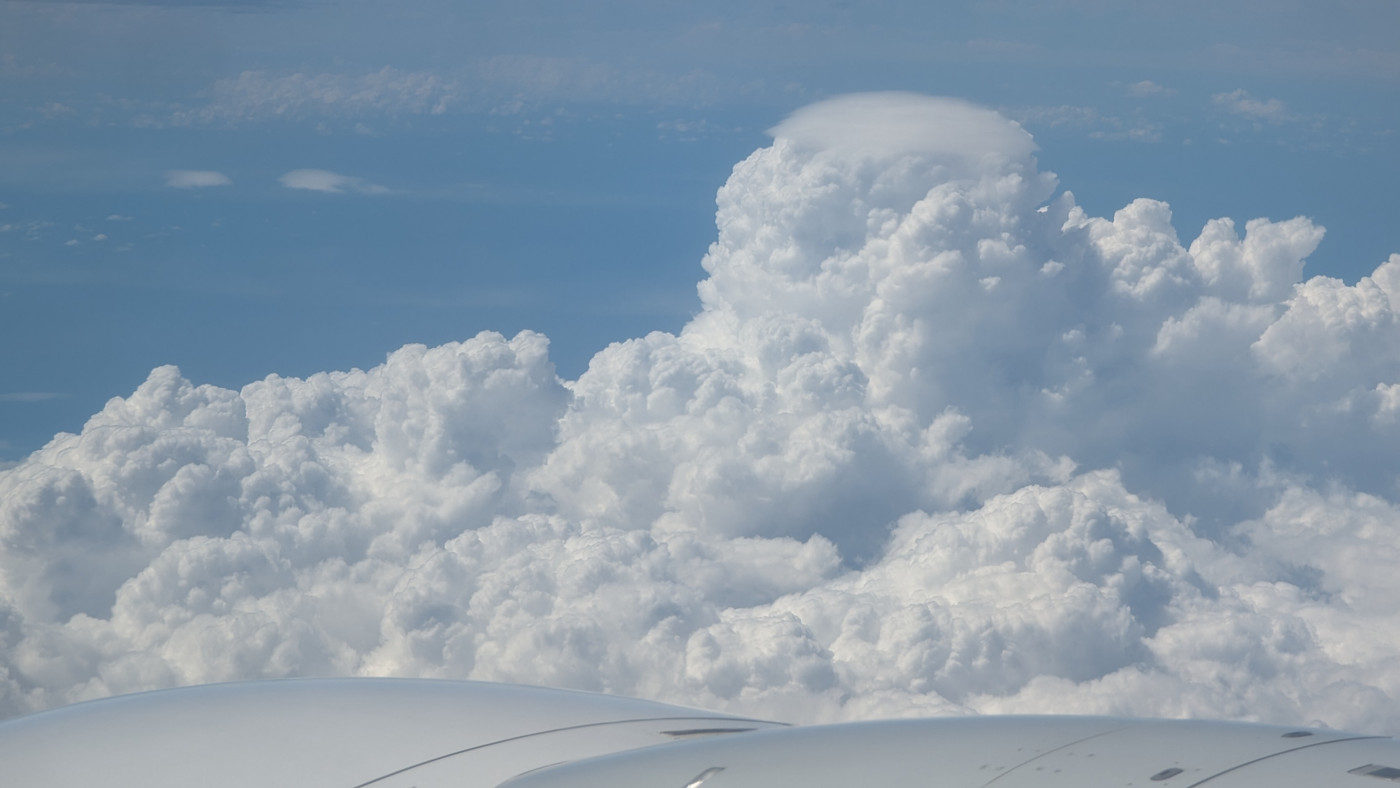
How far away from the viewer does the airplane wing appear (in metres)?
5.67

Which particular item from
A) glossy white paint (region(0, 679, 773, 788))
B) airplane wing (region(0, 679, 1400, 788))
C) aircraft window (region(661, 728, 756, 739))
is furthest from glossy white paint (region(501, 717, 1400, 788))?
glossy white paint (region(0, 679, 773, 788))

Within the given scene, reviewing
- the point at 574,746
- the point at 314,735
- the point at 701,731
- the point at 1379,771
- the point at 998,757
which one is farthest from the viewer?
the point at 701,731

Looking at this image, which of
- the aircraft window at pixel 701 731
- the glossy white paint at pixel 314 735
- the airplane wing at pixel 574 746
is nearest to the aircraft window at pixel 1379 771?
the airplane wing at pixel 574 746

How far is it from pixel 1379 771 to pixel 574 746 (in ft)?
19.5

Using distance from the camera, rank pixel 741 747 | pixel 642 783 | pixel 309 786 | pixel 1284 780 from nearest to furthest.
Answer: pixel 1284 780, pixel 642 783, pixel 741 747, pixel 309 786

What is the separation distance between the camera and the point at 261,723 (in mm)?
9086

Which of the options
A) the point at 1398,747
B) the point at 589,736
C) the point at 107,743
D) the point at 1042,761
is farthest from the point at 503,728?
the point at 1398,747

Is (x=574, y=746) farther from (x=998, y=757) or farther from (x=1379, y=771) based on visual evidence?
(x=1379, y=771)

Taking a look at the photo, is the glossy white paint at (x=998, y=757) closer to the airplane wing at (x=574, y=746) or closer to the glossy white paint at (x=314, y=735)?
the airplane wing at (x=574, y=746)

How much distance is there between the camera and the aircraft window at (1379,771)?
16.9 ft

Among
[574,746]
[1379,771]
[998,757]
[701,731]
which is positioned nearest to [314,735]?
[574,746]

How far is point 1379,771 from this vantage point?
5238 mm

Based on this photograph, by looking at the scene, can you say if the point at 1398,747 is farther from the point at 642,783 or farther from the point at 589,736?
the point at 589,736

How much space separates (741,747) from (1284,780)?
3.15 meters
